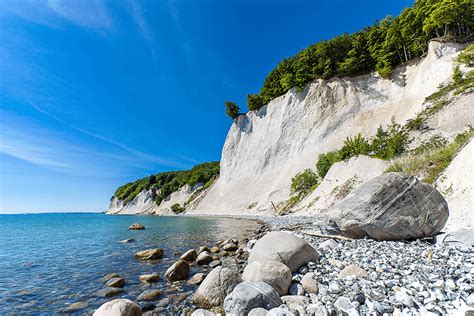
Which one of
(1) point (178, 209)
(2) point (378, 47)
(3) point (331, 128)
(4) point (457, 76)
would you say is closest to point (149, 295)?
(4) point (457, 76)

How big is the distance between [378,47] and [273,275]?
44.8 meters

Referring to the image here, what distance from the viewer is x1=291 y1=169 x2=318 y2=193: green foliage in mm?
32688

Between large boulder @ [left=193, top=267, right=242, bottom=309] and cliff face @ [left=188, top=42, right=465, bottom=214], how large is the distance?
30815 mm

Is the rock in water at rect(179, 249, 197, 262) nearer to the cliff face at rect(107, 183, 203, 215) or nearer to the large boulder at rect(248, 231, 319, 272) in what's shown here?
the large boulder at rect(248, 231, 319, 272)

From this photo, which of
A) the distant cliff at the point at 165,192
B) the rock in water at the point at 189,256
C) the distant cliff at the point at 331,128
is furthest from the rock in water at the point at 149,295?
the distant cliff at the point at 165,192

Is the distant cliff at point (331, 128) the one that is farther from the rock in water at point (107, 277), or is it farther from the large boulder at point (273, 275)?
the rock in water at point (107, 277)

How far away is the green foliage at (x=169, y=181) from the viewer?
81000 mm

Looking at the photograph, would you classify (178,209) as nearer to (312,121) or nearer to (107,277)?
(312,121)

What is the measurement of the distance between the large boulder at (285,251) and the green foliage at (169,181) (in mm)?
67809

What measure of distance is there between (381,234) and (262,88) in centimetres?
4878

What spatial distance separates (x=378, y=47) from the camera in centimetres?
3769

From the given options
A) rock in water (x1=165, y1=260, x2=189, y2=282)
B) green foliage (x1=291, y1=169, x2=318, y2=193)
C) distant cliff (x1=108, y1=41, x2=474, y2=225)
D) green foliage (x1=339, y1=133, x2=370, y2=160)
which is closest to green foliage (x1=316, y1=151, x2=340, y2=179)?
green foliage (x1=291, y1=169, x2=318, y2=193)

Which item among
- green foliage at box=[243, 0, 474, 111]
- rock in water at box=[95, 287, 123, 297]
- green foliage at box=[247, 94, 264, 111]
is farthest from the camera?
green foliage at box=[247, 94, 264, 111]

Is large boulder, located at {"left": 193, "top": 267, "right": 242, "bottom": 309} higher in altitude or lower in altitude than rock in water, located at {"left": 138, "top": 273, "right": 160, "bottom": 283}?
higher
